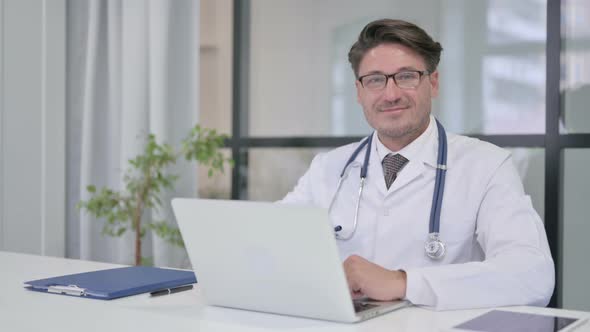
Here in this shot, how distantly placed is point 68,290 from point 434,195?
1.00 metres

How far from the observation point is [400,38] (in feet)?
7.16

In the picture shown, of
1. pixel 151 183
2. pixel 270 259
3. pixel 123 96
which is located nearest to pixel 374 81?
pixel 270 259

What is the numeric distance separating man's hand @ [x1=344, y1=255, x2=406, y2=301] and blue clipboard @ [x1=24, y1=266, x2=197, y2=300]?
1.52 ft

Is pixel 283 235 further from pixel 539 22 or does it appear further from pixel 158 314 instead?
pixel 539 22

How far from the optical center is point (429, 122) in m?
2.30

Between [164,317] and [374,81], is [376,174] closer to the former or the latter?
[374,81]

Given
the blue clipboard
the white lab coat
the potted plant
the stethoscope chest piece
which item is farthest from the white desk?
the potted plant

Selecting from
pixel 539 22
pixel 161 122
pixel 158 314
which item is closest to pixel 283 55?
pixel 161 122

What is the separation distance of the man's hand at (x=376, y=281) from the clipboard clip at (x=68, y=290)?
0.62 m

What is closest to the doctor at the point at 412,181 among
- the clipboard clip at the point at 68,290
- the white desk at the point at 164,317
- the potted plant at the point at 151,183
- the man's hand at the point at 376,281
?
the man's hand at the point at 376,281

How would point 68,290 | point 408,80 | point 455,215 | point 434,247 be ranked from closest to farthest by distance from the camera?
point 68,290, point 434,247, point 455,215, point 408,80

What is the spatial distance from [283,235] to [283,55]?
8.27 ft

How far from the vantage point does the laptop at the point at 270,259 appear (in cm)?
132

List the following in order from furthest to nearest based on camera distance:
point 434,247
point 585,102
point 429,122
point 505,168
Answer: point 585,102 → point 429,122 → point 505,168 → point 434,247
